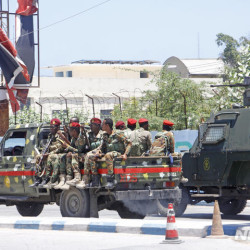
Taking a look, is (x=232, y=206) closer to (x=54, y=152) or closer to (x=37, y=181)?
(x=54, y=152)

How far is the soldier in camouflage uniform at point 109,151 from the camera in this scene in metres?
14.4

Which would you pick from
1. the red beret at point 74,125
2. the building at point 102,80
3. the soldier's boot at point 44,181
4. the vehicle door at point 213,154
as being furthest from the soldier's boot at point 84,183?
A: the building at point 102,80

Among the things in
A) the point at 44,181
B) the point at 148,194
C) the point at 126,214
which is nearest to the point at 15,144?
the point at 44,181

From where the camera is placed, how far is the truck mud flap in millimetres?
14453

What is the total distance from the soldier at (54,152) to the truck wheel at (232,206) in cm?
433

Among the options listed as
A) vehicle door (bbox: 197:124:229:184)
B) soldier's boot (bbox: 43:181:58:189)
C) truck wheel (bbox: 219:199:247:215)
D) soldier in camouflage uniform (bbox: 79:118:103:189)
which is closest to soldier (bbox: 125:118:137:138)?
soldier in camouflage uniform (bbox: 79:118:103:189)

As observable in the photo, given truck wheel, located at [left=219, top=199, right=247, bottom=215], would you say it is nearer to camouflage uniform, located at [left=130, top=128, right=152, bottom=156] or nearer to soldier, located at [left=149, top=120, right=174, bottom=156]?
soldier, located at [left=149, top=120, right=174, bottom=156]

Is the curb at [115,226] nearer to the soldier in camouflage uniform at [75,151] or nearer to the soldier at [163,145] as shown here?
the soldier in camouflage uniform at [75,151]

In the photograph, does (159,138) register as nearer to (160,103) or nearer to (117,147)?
(117,147)

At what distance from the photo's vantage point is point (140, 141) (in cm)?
1514

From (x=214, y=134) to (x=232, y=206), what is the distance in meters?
1.95

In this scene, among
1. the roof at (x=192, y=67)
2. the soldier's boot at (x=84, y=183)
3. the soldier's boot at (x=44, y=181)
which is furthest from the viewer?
the roof at (x=192, y=67)

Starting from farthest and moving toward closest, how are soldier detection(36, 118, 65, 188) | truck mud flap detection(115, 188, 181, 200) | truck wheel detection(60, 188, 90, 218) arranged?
1. soldier detection(36, 118, 65, 188)
2. truck wheel detection(60, 188, 90, 218)
3. truck mud flap detection(115, 188, 181, 200)

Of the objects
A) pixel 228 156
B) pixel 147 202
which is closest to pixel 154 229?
pixel 147 202
